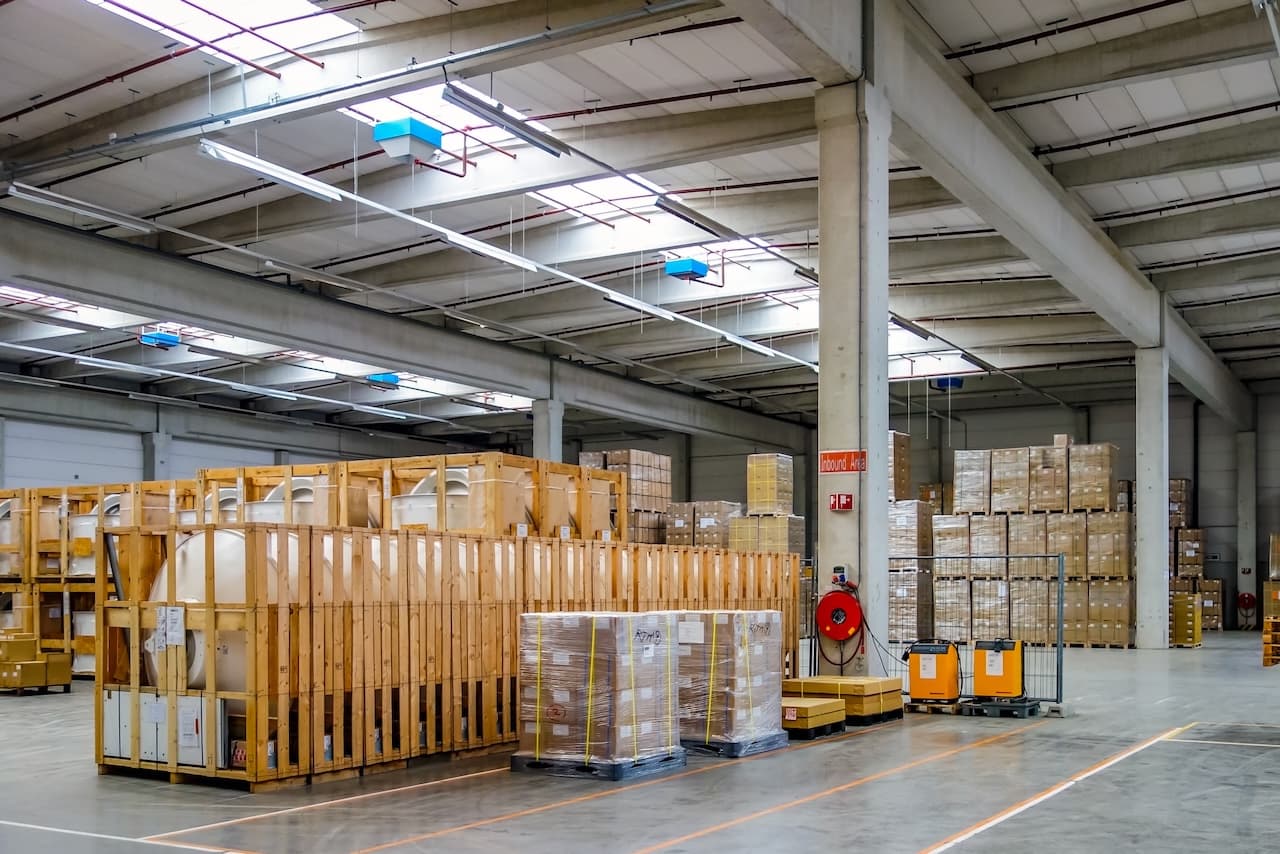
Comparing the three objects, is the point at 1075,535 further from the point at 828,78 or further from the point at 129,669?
the point at 129,669

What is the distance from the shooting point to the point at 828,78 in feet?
40.4

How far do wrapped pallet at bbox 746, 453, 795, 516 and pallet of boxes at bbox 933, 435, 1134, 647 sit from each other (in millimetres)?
3146

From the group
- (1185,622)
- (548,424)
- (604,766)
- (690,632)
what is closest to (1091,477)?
(1185,622)

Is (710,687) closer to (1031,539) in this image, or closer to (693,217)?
(693,217)

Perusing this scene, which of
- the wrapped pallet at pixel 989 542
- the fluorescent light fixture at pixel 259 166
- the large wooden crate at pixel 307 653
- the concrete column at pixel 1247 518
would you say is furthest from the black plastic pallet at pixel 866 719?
the concrete column at pixel 1247 518

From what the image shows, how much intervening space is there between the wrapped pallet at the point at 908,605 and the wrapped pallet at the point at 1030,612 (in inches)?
65.0

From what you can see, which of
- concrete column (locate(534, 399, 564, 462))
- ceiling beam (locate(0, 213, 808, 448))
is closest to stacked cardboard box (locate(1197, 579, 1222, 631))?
ceiling beam (locate(0, 213, 808, 448))

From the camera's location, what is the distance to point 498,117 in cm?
1291

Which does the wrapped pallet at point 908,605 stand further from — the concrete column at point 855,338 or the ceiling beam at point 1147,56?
the ceiling beam at point 1147,56

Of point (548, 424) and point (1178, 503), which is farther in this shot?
point (1178, 503)

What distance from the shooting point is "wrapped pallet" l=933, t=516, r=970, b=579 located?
77.7 ft

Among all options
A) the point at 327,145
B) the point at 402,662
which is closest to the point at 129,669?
the point at 402,662

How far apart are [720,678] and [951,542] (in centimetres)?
1484

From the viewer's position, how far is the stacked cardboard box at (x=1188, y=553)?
29719mm
